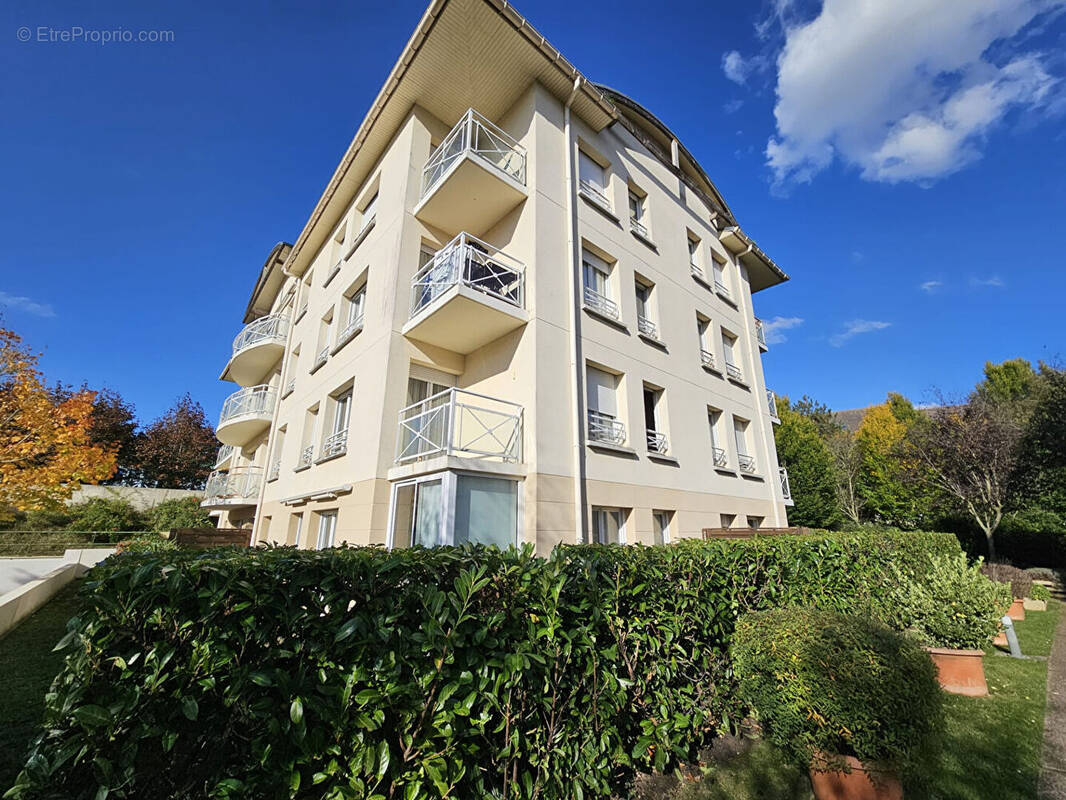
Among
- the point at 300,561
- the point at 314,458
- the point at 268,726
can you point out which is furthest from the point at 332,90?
the point at 268,726

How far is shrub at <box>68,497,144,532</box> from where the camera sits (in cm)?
1936

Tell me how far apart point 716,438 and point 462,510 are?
9.21 meters

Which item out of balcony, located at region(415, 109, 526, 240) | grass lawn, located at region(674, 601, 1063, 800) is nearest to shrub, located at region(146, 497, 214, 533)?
balcony, located at region(415, 109, 526, 240)

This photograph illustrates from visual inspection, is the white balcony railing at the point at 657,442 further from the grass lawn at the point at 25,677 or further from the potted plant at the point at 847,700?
the grass lawn at the point at 25,677

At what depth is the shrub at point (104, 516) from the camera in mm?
19359

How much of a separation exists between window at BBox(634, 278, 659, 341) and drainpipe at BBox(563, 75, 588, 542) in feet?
8.42

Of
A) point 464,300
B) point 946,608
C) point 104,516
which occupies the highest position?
point 464,300

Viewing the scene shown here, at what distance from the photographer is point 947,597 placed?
5.36 meters

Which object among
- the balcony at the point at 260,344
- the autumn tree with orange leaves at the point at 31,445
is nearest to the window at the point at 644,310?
the balcony at the point at 260,344

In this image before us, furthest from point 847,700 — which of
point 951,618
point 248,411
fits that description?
point 248,411

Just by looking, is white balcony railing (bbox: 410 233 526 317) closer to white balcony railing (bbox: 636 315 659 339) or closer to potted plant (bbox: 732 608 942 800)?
white balcony railing (bbox: 636 315 659 339)

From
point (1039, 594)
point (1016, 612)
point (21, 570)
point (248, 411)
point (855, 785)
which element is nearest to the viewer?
point (855, 785)

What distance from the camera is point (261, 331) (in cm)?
1695

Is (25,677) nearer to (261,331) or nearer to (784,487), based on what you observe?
(261,331)
